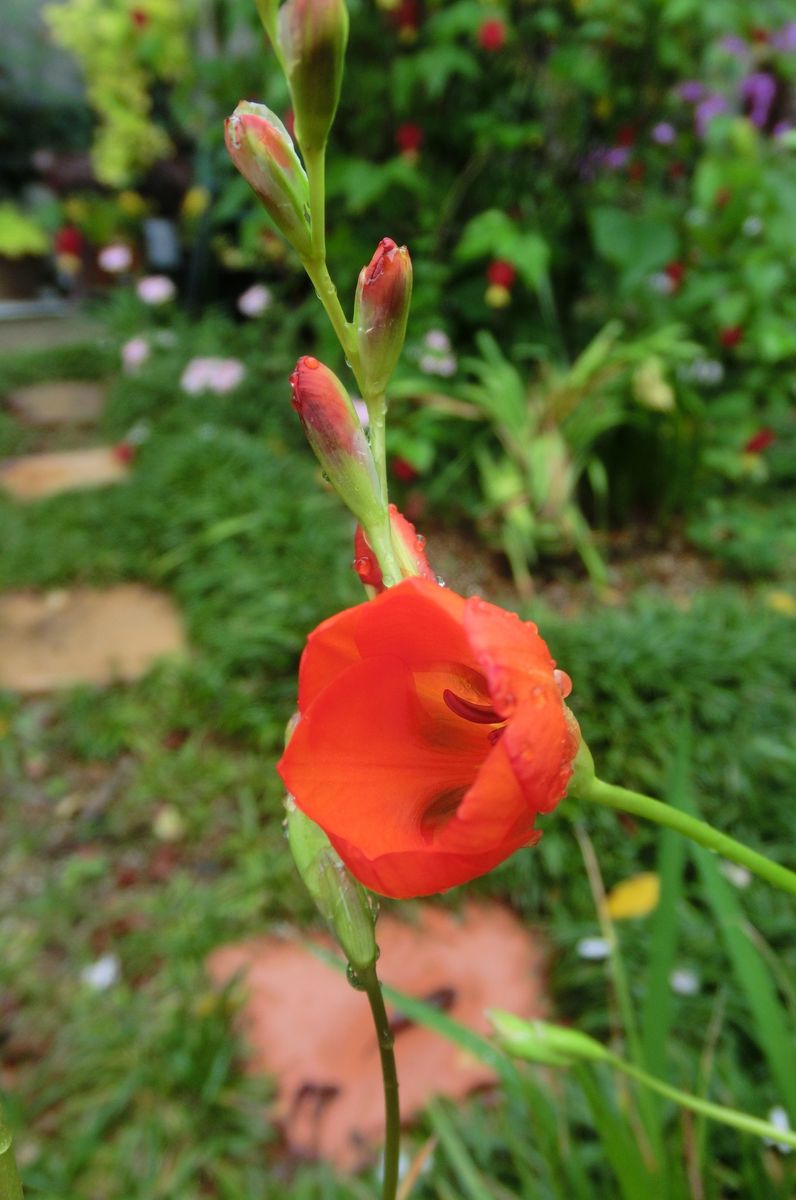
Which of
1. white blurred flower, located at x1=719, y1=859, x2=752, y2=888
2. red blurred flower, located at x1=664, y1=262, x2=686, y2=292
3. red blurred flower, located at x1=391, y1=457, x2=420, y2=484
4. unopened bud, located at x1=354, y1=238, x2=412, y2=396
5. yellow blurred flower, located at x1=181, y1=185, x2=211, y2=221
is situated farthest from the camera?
yellow blurred flower, located at x1=181, y1=185, x2=211, y2=221

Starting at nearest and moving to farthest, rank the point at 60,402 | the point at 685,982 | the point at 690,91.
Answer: the point at 685,982 < the point at 690,91 < the point at 60,402

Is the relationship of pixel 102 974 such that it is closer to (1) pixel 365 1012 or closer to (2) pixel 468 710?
(1) pixel 365 1012

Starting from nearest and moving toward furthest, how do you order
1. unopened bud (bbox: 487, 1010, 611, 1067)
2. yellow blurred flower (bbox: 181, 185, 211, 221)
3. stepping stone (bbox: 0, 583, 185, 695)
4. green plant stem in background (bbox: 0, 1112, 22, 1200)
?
green plant stem in background (bbox: 0, 1112, 22, 1200)
unopened bud (bbox: 487, 1010, 611, 1067)
stepping stone (bbox: 0, 583, 185, 695)
yellow blurred flower (bbox: 181, 185, 211, 221)

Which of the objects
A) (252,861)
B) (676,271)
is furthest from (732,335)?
(252,861)

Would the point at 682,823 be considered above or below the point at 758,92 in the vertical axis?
below

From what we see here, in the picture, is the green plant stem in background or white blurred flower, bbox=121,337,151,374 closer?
the green plant stem in background

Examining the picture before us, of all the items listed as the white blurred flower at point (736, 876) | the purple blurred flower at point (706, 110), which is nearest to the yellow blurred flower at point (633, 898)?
the white blurred flower at point (736, 876)

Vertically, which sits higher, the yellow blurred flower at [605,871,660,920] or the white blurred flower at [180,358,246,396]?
the white blurred flower at [180,358,246,396]

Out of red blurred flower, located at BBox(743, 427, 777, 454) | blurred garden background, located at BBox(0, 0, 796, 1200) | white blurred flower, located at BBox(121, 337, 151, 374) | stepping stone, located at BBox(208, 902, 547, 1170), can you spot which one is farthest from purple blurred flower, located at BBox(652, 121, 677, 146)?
stepping stone, located at BBox(208, 902, 547, 1170)

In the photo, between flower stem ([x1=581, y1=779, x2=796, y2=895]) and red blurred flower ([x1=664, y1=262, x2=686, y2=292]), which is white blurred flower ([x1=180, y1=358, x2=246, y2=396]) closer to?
red blurred flower ([x1=664, y1=262, x2=686, y2=292])
